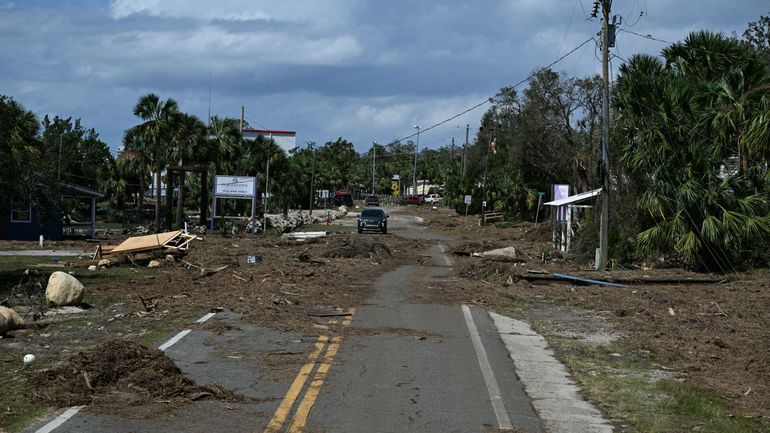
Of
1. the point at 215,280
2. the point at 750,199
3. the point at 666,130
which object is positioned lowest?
the point at 215,280

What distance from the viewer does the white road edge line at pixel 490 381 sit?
8.09 meters

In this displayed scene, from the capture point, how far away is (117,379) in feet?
30.8

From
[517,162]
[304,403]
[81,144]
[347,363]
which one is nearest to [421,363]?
[347,363]

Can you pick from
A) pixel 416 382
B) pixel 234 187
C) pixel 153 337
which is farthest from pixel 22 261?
pixel 416 382

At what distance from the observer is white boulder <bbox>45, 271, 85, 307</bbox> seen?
16203 millimetres

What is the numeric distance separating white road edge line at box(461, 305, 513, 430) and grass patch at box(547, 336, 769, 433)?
1.06 meters

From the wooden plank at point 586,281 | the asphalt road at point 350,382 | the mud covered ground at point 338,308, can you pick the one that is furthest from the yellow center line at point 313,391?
the wooden plank at point 586,281

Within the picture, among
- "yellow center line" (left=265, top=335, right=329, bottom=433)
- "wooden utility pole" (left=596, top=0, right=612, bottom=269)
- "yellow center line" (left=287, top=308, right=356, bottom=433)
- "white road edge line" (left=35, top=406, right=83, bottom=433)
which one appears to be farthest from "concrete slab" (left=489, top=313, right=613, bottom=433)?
"wooden utility pole" (left=596, top=0, right=612, bottom=269)

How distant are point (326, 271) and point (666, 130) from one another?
11991 millimetres

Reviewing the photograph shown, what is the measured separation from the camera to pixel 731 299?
63.1ft

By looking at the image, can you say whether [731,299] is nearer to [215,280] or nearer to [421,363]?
[421,363]

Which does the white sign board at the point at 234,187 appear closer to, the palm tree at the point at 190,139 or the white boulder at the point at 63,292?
the palm tree at the point at 190,139

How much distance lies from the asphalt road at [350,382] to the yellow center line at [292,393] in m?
0.01

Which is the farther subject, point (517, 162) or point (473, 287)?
point (517, 162)
